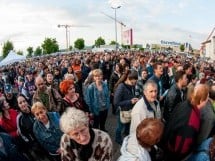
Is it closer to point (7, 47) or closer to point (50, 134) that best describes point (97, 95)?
point (50, 134)

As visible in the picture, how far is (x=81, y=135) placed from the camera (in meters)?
3.02

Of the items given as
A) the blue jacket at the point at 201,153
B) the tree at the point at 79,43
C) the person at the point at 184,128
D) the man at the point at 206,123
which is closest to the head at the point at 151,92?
the person at the point at 184,128

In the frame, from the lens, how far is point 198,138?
12.3 ft

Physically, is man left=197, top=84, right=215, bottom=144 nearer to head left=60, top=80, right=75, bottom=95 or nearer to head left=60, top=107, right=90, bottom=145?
head left=60, top=107, right=90, bottom=145

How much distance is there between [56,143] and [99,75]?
2.28 metres

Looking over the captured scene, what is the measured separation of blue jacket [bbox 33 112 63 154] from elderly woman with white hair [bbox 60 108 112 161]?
1.56m

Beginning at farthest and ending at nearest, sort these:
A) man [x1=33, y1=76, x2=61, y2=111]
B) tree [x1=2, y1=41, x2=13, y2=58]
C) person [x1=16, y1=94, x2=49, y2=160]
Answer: tree [x1=2, y1=41, x2=13, y2=58] → man [x1=33, y1=76, x2=61, y2=111] → person [x1=16, y1=94, x2=49, y2=160]

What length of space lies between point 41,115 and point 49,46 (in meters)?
92.6

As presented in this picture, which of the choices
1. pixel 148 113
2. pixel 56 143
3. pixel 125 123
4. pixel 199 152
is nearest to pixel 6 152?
pixel 56 143

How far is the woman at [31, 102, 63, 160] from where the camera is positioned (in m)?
4.74

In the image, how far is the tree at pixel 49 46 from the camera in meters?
94.9

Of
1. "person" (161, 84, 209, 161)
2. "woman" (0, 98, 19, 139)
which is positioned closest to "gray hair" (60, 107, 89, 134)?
"person" (161, 84, 209, 161)

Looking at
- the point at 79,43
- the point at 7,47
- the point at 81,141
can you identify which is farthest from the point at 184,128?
the point at 7,47

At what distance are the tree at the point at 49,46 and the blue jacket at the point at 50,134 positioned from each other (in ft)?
299
